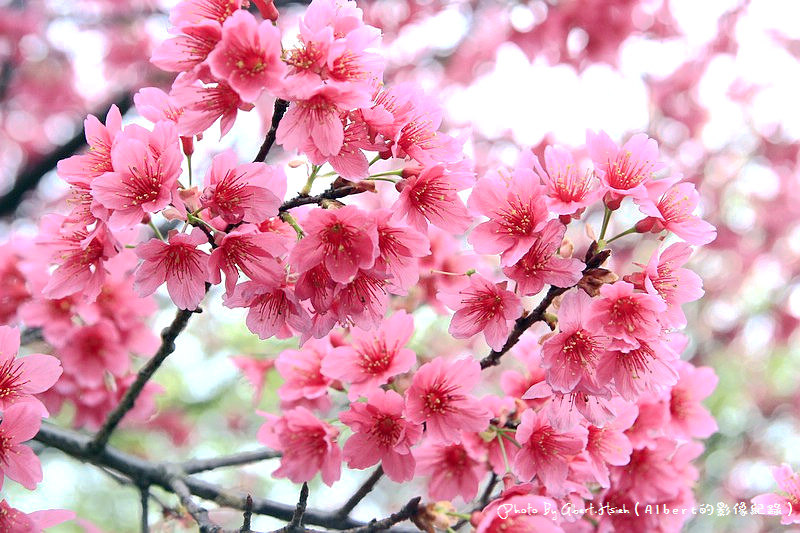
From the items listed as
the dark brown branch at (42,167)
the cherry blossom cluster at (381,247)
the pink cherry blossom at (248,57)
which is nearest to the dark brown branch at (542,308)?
the cherry blossom cluster at (381,247)

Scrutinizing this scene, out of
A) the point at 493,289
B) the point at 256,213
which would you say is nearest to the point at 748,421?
the point at 493,289

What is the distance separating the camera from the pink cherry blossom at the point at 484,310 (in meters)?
1.49

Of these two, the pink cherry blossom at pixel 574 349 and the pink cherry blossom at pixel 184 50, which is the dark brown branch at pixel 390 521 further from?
the pink cherry blossom at pixel 184 50

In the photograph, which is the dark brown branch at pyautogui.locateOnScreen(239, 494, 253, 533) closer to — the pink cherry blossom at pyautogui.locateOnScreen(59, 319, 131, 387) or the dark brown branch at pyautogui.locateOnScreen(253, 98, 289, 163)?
the dark brown branch at pyautogui.locateOnScreen(253, 98, 289, 163)

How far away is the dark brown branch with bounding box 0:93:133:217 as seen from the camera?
11.5 feet

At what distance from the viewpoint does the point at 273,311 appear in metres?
1.52

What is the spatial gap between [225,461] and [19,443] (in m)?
0.84

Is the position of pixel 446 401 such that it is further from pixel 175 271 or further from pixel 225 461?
pixel 225 461

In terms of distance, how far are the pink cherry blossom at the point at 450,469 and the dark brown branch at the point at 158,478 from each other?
0.24 m

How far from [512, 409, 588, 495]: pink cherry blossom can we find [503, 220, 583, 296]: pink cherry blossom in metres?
0.35

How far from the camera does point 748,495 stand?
4.86m

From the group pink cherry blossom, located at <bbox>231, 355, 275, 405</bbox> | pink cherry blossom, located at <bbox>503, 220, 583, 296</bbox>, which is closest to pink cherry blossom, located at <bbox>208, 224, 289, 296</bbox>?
pink cherry blossom, located at <bbox>503, 220, 583, 296</bbox>

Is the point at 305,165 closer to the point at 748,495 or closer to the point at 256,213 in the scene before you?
the point at 256,213

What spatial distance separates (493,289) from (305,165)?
501 millimetres
